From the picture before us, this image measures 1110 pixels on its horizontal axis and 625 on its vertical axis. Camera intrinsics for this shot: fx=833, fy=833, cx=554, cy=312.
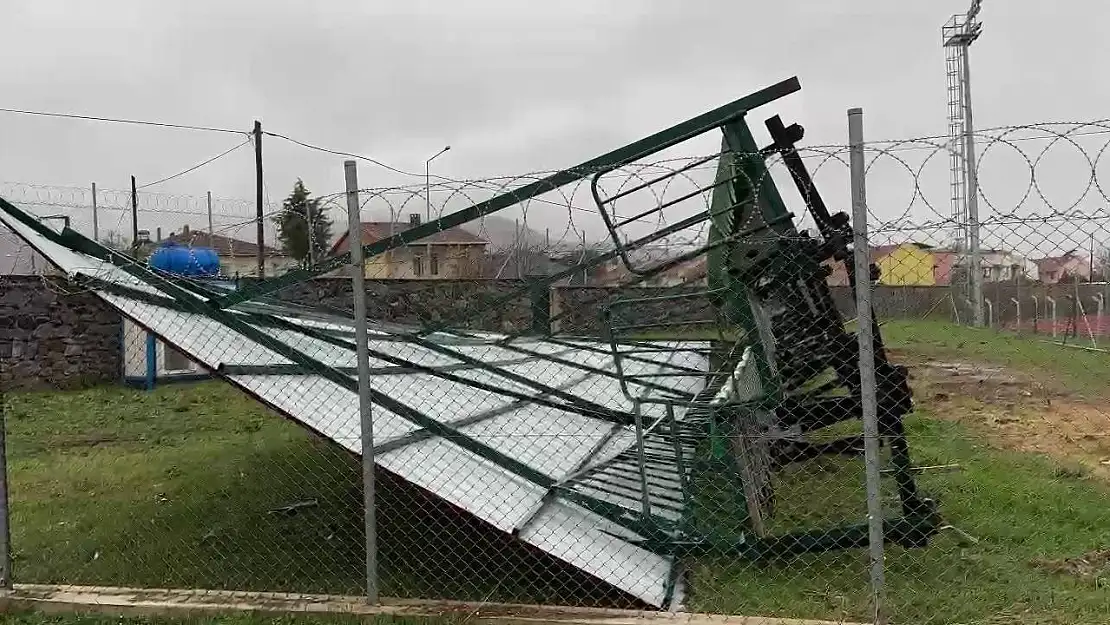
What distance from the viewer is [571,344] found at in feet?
24.5

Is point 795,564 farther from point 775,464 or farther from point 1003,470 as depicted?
point 1003,470

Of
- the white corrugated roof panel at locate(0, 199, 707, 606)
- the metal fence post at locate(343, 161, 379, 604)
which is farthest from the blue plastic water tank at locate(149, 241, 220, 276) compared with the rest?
the metal fence post at locate(343, 161, 379, 604)

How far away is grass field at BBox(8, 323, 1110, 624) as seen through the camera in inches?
150

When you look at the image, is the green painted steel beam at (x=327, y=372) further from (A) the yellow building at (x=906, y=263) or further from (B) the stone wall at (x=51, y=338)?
(B) the stone wall at (x=51, y=338)

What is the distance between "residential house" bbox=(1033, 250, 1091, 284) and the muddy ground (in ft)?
9.57

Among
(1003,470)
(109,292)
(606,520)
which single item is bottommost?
(1003,470)

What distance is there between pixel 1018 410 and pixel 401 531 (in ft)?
26.7

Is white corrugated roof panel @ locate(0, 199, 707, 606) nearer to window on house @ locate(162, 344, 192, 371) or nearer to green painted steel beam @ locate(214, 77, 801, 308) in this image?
green painted steel beam @ locate(214, 77, 801, 308)

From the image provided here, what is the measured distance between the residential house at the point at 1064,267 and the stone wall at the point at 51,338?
39.6 feet

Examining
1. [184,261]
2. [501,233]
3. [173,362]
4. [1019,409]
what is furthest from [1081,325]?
[173,362]

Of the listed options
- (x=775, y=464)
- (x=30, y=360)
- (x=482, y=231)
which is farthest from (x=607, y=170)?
(x=30, y=360)

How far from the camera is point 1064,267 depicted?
3.63 metres

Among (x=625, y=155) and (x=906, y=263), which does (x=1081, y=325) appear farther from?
(x=625, y=155)

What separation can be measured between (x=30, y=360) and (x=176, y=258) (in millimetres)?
2675
